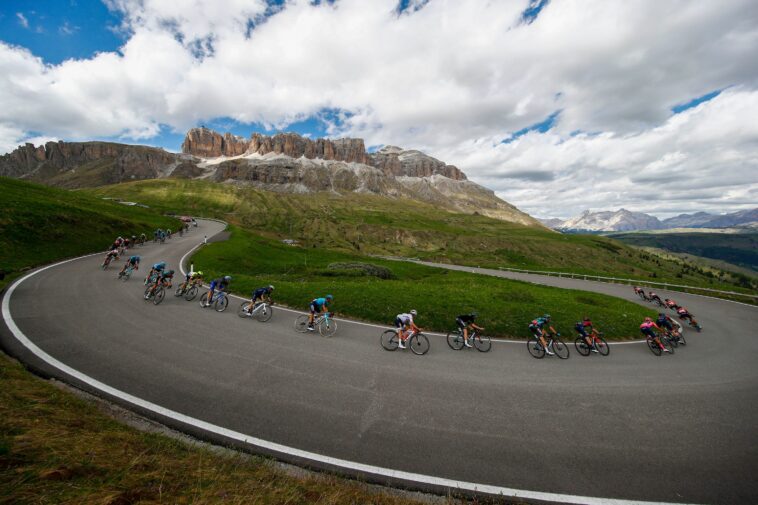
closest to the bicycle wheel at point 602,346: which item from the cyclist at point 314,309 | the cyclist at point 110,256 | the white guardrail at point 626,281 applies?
the cyclist at point 314,309

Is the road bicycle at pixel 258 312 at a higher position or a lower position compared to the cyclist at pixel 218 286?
lower

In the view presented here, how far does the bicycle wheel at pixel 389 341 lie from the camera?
13.6m

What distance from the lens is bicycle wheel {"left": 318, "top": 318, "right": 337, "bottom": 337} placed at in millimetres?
14461

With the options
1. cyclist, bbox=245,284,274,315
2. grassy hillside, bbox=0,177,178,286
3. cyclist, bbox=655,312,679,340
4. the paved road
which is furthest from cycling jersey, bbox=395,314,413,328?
grassy hillside, bbox=0,177,178,286

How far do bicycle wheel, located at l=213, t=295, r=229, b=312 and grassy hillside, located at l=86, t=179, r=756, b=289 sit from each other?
75.0m

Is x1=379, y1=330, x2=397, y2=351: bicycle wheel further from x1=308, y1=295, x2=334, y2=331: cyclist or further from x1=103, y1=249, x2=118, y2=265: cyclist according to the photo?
x1=103, y1=249, x2=118, y2=265: cyclist

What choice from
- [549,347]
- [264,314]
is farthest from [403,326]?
[264,314]

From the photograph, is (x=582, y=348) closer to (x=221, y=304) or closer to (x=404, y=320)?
(x=404, y=320)

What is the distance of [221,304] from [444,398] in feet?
44.9

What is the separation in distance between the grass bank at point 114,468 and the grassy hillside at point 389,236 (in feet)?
286

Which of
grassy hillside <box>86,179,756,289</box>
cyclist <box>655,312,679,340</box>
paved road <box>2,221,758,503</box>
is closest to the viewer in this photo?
paved road <box>2,221,758,503</box>

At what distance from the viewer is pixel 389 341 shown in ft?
45.1

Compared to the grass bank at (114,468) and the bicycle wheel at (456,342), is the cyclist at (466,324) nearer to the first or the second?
the bicycle wheel at (456,342)

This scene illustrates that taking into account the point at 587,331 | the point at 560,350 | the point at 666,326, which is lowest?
the point at 560,350
